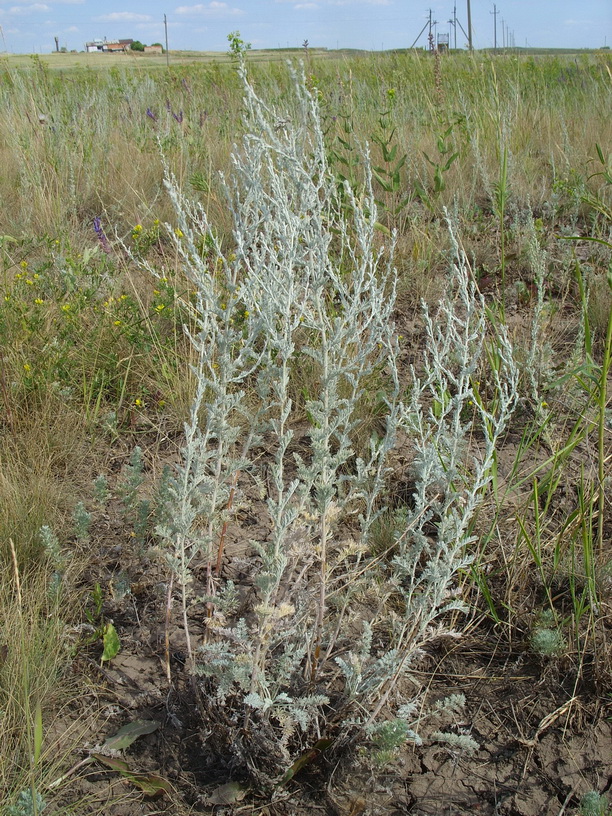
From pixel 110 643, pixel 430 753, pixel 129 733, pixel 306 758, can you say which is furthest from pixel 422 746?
pixel 110 643

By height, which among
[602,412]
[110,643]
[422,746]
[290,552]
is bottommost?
[422,746]

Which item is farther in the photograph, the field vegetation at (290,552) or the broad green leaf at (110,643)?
the broad green leaf at (110,643)

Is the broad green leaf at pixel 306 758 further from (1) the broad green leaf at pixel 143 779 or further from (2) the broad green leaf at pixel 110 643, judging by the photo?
(2) the broad green leaf at pixel 110 643

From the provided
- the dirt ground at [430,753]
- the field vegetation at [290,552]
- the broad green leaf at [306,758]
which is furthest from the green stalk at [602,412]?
the broad green leaf at [306,758]

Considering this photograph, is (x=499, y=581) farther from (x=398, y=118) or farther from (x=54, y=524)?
(x=398, y=118)

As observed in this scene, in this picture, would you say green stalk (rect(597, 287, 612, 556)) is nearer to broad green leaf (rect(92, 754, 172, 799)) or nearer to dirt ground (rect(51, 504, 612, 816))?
dirt ground (rect(51, 504, 612, 816))

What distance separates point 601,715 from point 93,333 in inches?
93.5

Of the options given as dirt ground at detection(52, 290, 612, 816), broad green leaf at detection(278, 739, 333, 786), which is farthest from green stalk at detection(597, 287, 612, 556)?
broad green leaf at detection(278, 739, 333, 786)

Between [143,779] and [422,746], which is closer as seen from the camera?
[143,779]

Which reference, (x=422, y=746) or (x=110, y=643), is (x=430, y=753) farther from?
(x=110, y=643)

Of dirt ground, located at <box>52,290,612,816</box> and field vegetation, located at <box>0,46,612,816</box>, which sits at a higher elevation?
field vegetation, located at <box>0,46,612,816</box>

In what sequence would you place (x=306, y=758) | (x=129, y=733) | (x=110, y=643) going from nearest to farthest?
(x=306, y=758), (x=129, y=733), (x=110, y=643)

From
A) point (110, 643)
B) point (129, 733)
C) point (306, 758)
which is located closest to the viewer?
point (306, 758)

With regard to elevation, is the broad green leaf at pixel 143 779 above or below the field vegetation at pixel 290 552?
below
